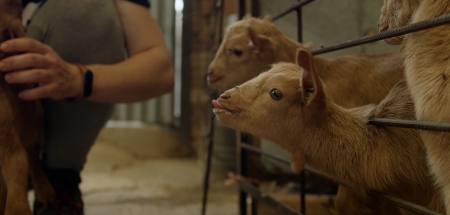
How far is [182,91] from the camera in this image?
366 cm

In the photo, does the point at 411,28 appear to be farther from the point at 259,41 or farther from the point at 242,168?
the point at 242,168

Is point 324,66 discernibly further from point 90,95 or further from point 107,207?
point 107,207

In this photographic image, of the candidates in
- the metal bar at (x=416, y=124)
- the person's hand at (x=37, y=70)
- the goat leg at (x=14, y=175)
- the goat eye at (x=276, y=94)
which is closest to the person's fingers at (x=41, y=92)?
the person's hand at (x=37, y=70)

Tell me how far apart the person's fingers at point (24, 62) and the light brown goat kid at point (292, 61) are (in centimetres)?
60

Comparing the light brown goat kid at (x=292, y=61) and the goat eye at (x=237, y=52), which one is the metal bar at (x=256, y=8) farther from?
the goat eye at (x=237, y=52)

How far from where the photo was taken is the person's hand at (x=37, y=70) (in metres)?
1.08

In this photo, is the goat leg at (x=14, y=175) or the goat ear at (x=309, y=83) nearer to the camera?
the goat ear at (x=309, y=83)

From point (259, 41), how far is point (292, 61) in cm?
13

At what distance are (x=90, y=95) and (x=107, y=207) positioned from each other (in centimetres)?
103

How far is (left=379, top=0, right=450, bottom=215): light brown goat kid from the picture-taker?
757 millimetres

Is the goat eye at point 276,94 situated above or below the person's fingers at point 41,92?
above

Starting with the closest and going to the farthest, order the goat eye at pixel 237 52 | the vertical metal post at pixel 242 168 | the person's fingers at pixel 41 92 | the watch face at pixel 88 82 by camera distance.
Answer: the person's fingers at pixel 41 92
the watch face at pixel 88 82
the goat eye at pixel 237 52
the vertical metal post at pixel 242 168

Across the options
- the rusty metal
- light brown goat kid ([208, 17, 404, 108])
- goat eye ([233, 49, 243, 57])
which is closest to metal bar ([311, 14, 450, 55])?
the rusty metal

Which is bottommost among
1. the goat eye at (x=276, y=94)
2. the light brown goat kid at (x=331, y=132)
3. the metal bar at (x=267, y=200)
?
the metal bar at (x=267, y=200)
